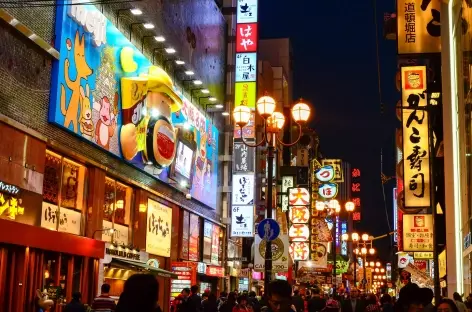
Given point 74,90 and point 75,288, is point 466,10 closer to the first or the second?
Result: point 74,90

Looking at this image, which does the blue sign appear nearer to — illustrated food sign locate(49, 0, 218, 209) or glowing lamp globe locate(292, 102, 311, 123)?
glowing lamp globe locate(292, 102, 311, 123)

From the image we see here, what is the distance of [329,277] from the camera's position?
77.2m

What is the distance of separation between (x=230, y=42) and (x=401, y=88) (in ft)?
70.0

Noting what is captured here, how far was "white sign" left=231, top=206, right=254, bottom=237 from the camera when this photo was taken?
135 ft

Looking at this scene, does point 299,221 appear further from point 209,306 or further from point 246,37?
point 209,306

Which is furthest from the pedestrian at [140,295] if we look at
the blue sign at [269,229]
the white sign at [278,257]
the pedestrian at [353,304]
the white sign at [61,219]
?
the white sign at [61,219]

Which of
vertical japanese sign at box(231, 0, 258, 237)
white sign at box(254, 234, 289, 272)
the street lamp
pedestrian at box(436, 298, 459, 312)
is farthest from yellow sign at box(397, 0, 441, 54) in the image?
pedestrian at box(436, 298, 459, 312)

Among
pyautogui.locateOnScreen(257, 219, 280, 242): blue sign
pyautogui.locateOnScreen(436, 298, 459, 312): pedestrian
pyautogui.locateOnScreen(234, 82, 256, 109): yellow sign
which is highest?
pyautogui.locateOnScreen(234, 82, 256, 109): yellow sign

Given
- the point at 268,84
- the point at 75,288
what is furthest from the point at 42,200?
the point at 268,84

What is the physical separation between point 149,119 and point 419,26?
11.5 m

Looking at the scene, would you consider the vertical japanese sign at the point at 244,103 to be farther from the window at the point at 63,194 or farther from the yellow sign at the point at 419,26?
the window at the point at 63,194

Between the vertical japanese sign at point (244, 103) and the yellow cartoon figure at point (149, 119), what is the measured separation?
11401 millimetres

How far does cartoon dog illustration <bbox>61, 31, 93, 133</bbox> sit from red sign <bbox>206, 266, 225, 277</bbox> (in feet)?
62.3

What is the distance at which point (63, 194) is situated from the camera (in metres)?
21.8
